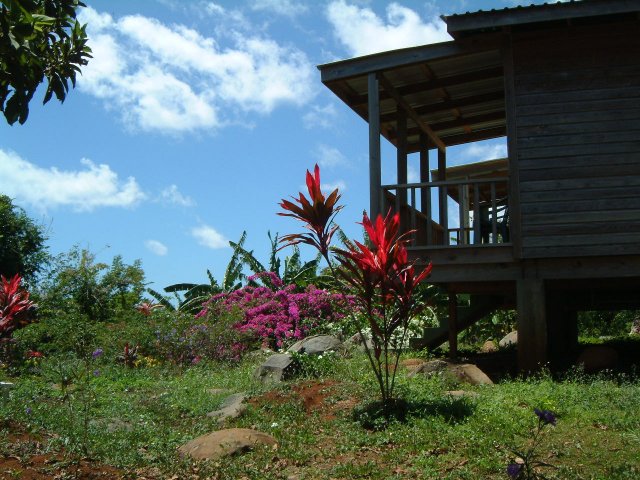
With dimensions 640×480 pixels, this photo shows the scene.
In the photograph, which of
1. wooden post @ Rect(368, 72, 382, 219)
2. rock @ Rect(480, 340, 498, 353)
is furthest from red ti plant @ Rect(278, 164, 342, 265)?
rock @ Rect(480, 340, 498, 353)

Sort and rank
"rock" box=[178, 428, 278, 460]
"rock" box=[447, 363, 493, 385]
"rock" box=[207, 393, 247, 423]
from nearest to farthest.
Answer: "rock" box=[178, 428, 278, 460] → "rock" box=[207, 393, 247, 423] → "rock" box=[447, 363, 493, 385]

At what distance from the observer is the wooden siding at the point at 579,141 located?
453 inches

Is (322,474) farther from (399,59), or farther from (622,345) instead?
(622,345)

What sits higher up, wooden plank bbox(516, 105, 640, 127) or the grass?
wooden plank bbox(516, 105, 640, 127)

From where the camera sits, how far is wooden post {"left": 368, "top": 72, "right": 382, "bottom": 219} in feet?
40.8

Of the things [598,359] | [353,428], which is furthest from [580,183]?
[353,428]

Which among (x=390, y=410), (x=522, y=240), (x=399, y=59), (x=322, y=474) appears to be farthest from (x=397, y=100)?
(x=322, y=474)

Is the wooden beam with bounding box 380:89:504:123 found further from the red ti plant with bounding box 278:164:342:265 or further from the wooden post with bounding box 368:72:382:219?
the red ti plant with bounding box 278:164:342:265

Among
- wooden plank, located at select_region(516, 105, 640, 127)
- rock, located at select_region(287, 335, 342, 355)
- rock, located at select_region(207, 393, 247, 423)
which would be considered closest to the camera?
rock, located at select_region(207, 393, 247, 423)

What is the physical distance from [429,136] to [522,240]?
18.5 ft

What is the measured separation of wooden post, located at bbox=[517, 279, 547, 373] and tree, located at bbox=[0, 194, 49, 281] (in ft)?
60.8

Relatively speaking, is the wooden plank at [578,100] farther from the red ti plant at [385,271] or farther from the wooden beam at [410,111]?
the red ti plant at [385,271]

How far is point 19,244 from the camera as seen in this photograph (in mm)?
25734

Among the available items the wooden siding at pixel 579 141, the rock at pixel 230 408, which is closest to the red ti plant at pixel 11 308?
the rock at pixel 230 408
